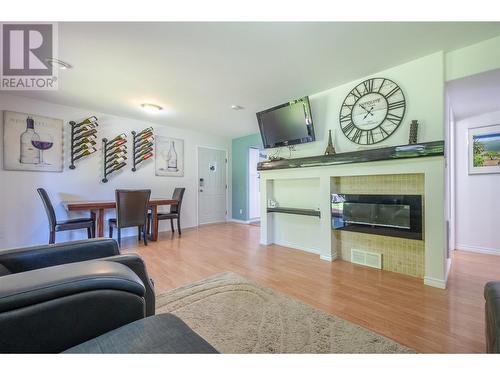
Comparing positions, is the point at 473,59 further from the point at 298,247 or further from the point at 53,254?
the point at 53,254

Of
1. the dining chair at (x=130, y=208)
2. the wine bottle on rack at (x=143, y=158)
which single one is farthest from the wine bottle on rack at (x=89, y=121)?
the dining chair at (x=130, y=208)

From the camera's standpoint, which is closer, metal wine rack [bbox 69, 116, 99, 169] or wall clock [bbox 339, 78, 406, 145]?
wall clock [bbox 339, 78, 406, 145]

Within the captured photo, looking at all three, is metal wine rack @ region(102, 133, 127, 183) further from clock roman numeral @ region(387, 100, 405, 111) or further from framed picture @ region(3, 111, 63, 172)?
clock roman numeral @ region(387, 100, 405, 111)

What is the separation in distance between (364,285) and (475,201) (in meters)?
2.53

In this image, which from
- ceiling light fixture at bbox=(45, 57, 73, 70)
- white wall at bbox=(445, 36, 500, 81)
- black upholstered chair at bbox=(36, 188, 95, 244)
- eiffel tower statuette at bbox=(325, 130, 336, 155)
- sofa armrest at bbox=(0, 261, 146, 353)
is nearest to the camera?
sofa armrest at bbox=(0, 261, 146, 353)

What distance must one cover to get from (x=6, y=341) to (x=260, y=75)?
282 centimetres

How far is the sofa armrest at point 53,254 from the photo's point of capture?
119 cm

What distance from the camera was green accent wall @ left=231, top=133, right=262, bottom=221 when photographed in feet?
19.0

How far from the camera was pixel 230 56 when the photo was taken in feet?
7.44

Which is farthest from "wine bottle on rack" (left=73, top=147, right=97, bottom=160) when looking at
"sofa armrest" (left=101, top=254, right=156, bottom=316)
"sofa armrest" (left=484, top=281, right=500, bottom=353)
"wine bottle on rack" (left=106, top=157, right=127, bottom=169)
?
"sofa armrest" (left=484, top=281, right=500, bottom=353)

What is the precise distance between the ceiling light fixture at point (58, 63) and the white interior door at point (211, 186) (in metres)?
3.17

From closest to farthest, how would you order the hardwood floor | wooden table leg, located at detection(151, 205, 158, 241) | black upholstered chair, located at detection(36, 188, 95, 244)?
the hardwood floor → black upholstered chair, located at detection(36, 188, 95, 244) → wooden table leg, located at detection(151, 205, 158, 241)

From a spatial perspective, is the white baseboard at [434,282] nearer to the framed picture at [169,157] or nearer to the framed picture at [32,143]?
the framed picture at [169,157]

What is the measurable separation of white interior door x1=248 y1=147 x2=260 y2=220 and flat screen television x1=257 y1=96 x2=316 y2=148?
7.28 feet
